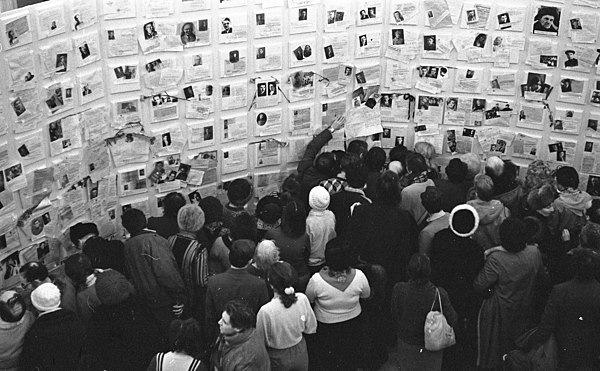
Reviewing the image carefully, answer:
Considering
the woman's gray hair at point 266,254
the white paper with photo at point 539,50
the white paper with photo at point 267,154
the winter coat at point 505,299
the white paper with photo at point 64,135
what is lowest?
the winter coat at point 505,299

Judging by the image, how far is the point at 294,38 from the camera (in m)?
8.29

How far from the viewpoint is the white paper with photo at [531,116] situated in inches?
342

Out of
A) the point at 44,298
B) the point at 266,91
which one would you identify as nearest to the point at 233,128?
the point at 266,91

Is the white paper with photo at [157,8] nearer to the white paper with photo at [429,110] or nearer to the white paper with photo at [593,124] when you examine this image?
the white paper with photo at [429,110]

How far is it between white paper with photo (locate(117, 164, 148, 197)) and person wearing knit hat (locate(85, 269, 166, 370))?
2007mm

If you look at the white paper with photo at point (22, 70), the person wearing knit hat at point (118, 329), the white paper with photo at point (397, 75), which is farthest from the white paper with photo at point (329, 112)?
the person wearing knit hat at point (118, 329)

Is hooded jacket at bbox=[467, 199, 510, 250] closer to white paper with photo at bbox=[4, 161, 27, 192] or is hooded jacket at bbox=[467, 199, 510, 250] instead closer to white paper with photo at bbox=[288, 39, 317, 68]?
white paper with photo at bbox=[288, 39, 317, 68]

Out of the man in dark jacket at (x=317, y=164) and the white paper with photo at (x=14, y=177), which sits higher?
the white paper with photo at (x=14, y=177)

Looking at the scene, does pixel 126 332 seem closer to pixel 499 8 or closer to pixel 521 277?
pixel 521 277

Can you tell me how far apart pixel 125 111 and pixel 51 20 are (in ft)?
3.97

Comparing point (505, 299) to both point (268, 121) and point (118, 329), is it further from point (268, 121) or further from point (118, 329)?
point (268, 121)

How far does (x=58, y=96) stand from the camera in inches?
264

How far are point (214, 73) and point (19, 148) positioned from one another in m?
2.18

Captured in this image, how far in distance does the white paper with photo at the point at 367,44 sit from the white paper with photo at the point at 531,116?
5.39 feet
